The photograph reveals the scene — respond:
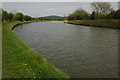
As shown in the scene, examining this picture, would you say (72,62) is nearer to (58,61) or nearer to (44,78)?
(58,61)

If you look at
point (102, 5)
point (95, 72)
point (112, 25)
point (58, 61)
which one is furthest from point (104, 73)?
point (102, 5)

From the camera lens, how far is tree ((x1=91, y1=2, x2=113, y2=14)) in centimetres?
4841

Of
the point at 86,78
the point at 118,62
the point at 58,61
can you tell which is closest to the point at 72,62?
the point at 58,61

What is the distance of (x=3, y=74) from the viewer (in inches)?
167

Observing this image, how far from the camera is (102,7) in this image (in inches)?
1949

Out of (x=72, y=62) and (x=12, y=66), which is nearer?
(x=12, y=66)

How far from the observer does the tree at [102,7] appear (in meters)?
48.4

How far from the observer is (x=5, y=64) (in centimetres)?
509

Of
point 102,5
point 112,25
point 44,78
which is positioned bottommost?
point 44,78

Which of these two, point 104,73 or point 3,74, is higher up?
point 3,74

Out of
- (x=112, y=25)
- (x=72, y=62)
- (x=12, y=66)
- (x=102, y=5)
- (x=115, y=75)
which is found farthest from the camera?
(x=102, y=5)

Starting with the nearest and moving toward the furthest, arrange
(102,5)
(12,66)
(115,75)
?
1. (12,66)
2. (115,75)
3. (102,5)

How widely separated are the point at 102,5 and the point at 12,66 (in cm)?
5214

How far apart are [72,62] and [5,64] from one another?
381 cm
